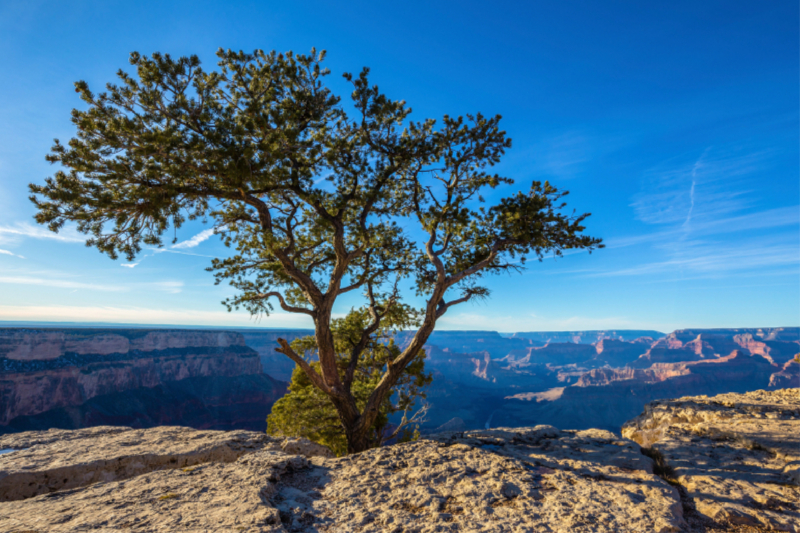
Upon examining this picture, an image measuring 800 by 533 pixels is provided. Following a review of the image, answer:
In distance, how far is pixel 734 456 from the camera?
5129 mm

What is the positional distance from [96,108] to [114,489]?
5.88 metres

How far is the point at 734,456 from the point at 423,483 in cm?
487

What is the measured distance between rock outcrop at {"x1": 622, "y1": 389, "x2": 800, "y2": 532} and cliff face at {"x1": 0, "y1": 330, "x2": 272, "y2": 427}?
3242 inches

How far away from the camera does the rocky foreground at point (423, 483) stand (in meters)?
3.25

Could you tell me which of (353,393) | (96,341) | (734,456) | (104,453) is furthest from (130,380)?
(734,456)

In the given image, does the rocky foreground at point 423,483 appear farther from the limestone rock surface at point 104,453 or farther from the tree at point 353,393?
the tree at point 353,393

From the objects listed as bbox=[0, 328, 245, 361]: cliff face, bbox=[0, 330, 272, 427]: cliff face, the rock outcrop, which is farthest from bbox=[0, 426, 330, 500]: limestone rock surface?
bbox=[0, 328, 245, 361]: cliff face

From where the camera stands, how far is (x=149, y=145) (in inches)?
225

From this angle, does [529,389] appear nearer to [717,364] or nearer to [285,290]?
[717,364]

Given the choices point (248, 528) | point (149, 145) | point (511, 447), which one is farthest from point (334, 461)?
point (149, 145)

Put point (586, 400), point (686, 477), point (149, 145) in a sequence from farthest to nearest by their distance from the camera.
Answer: point (586, 400) < point (149, 145) < point (686, 477)

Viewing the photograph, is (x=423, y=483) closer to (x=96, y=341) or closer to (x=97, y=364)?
(x=97, y=364)

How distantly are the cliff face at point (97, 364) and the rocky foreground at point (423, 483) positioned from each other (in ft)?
241

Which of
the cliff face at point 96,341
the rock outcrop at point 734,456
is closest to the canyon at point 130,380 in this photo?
the cliff face at point 96,341
